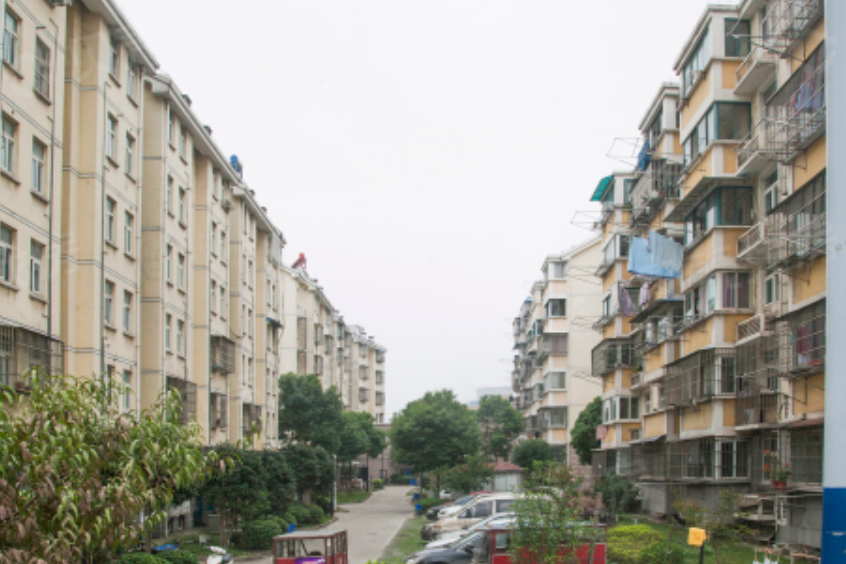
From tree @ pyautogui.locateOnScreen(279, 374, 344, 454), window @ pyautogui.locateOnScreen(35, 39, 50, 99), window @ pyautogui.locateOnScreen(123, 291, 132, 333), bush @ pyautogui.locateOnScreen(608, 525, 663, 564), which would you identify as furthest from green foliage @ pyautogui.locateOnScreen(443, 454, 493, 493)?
window @ pyautogui.locateOnScreen(35, 39, 50, 99)

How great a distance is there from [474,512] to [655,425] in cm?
957

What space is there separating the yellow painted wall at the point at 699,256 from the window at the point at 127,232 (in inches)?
751

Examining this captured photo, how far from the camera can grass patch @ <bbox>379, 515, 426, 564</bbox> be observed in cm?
3312

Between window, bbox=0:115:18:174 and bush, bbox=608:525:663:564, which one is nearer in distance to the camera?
window, bbox=0:115:18:174

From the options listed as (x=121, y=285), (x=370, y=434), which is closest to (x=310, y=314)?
(x=370, y=434)

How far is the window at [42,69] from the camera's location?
77.8 ft

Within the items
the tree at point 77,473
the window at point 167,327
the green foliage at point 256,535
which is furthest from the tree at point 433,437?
the tree at point 77,473

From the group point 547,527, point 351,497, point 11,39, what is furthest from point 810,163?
point 351,497

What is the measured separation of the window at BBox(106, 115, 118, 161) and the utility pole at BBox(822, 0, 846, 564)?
25.6 m

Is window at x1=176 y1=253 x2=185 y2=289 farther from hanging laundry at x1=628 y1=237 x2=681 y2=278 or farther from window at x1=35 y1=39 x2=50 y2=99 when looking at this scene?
hanging laundry at x1=628 y1=237 x2=681 y2=278

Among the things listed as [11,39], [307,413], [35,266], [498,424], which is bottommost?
[498,424]

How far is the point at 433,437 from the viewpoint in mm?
69250

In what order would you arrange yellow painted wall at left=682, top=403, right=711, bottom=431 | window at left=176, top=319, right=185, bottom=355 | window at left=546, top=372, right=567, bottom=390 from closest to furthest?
yellow painted wall at left=682, top=403, right=711, bottom=431 < window at left=176, top=319, right=185, bottom=355 < window at left=546, top=372, right=567, bottom=390

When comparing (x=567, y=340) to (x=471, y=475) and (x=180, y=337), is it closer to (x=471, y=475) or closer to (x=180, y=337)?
(x=471, y=475)
